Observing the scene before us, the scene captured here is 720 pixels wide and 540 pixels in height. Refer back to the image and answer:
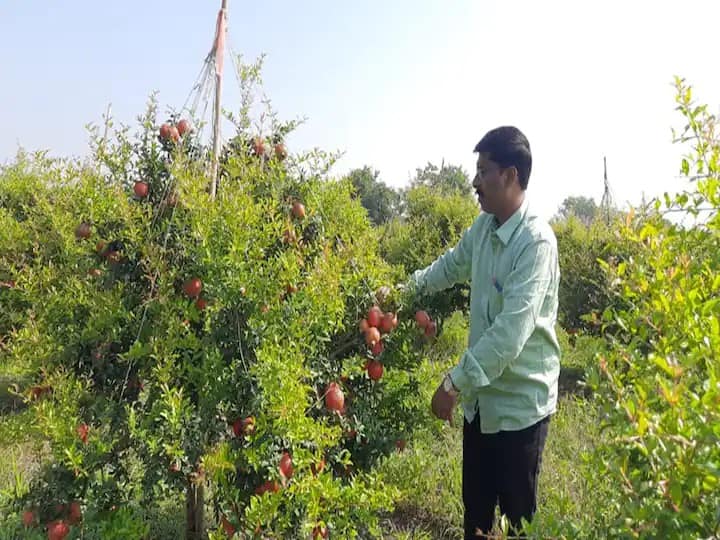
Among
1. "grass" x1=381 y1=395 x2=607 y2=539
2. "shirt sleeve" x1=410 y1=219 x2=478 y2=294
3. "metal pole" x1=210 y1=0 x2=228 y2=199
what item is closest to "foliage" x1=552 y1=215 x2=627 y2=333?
"grass" x1=381 y1=395 x2=607 y2=539

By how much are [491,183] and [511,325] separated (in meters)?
0.58

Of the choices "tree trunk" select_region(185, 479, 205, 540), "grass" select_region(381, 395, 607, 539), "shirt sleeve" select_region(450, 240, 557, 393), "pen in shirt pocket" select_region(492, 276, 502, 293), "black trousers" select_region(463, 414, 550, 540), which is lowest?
"grass" select_region(381, 395, 607, 539)

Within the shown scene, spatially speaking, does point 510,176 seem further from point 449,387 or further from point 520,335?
point 449,387

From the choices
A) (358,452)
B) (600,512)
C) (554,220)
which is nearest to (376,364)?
(358,452)

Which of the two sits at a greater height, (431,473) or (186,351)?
(186,351)

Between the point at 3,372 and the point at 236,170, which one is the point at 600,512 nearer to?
the point at 236,170

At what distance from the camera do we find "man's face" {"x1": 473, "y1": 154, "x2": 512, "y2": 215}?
7.47 feet

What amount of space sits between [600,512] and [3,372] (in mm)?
6372

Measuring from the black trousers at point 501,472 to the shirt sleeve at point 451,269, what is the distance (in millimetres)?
593

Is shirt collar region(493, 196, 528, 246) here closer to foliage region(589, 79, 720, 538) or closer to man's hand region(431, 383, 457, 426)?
man's hand region(431, 383, 457, 426)

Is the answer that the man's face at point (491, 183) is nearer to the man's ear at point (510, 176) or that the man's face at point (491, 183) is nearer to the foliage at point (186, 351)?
the man's ear at point (510, 176)

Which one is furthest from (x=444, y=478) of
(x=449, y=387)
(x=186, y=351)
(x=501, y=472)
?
(x=186, y=351)

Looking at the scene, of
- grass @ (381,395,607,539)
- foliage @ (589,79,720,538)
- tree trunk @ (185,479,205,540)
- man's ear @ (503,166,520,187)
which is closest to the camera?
foliage @ (589,79,720,538)

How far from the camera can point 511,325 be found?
2047 millimetres
